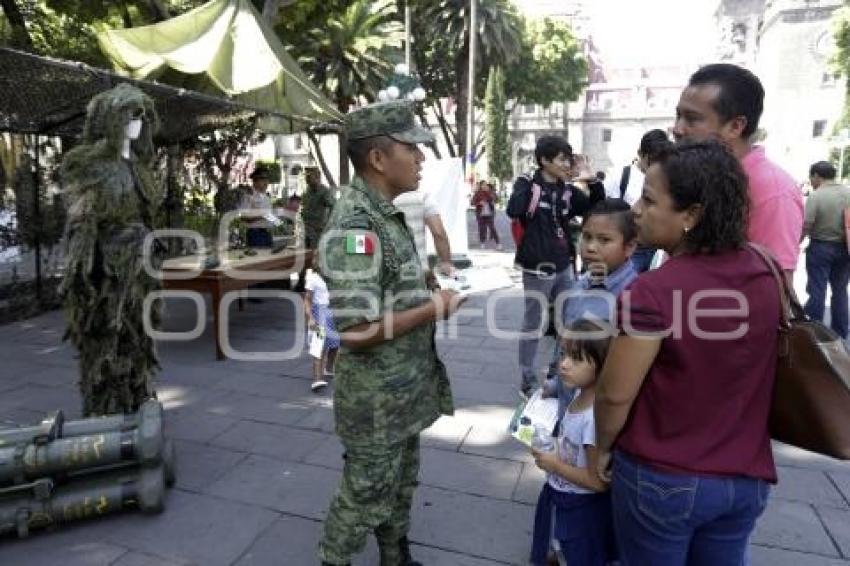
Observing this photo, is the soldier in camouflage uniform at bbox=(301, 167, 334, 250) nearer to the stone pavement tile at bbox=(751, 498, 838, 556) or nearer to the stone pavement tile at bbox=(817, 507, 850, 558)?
the stone pavement tile at bbox=(751, 498, 838, 556)

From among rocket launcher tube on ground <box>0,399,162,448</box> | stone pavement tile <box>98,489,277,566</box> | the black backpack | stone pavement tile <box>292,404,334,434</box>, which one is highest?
the black backpack

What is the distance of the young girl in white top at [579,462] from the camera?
2092 mm

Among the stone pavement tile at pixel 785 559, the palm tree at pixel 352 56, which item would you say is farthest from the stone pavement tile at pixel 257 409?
the palm tree at pixel 352 56

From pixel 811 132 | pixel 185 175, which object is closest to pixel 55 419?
pixel 185 175

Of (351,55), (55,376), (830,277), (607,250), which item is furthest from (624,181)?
(351,55)

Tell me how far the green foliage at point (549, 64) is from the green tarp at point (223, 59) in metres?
26.9

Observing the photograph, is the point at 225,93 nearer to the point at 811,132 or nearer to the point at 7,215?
the point at 7,215

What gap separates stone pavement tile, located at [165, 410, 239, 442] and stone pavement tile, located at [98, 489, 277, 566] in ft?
2.72

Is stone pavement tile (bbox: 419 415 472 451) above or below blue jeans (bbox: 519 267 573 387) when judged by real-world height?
below

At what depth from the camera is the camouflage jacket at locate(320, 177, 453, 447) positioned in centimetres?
191

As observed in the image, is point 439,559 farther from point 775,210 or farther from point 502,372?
point 502,372

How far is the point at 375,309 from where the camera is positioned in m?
1.92

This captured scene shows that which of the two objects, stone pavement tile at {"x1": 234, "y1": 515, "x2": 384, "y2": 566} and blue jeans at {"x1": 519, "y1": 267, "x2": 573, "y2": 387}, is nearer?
stone pavement tile at {"x1": 234, "y1": 515, "x2": 384, "y2": 566}

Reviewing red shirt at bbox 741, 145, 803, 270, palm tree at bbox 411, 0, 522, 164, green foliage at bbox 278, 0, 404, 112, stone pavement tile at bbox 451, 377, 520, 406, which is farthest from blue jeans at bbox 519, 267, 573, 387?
palm tree at bbox 411, 0, 522, 164
